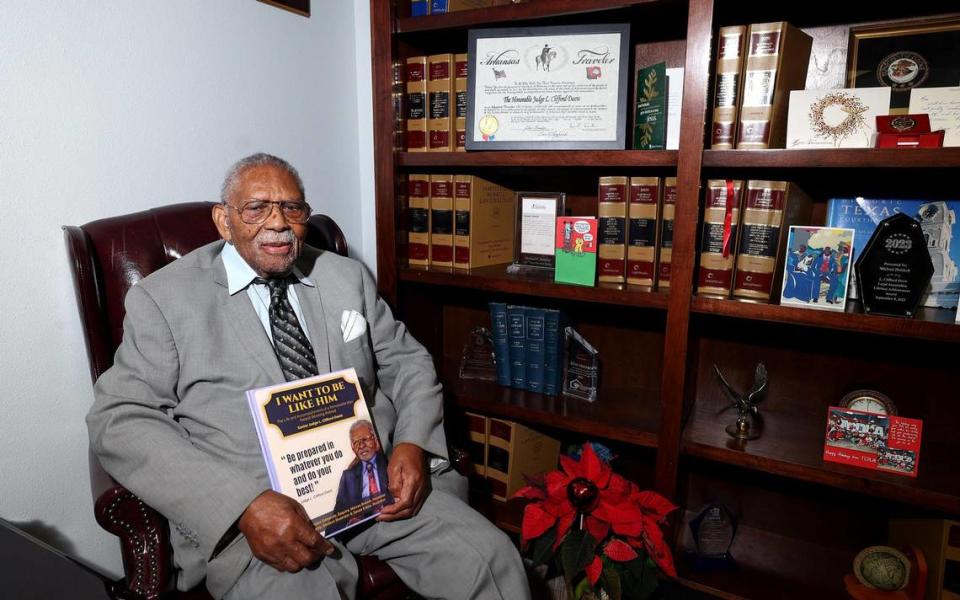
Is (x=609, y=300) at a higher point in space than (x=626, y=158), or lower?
lower

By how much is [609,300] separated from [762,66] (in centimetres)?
68

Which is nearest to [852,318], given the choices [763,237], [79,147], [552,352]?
[763,237]

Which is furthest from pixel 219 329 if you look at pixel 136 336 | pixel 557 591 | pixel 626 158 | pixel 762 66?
pixel 762 66

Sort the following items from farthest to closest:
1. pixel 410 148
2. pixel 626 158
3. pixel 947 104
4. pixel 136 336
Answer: pixel 410 148, pixel 626 158, pixel 947 104, pixel 136 336

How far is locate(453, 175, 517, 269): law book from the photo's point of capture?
189 cm

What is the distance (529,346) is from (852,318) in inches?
35.1

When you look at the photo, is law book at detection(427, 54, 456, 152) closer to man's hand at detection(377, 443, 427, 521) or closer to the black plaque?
man's hand at detection(377, 443, 427, 521)

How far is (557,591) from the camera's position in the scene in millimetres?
1772

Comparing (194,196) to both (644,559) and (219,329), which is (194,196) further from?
(644,559)

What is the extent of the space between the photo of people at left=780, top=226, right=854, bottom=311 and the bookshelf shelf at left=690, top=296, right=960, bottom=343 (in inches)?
1.4

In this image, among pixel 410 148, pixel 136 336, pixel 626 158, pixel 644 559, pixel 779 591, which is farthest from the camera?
pixel 410 148

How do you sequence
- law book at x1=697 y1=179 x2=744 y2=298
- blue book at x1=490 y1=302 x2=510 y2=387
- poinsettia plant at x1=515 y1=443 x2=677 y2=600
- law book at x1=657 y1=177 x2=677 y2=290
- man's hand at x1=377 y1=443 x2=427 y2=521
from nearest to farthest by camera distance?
man's hand at x1=377 y1=443 x2=427 y2=521 → poinsettia plant at x1=515 y1=443 x2=677 y2=600 → law book at x1=697 y1=179 x2=744 y2=298 → law book at x1=657 y1=177 x2=677 y2=290 → blue book at x1=490 y1=302 x2=510 y2=387

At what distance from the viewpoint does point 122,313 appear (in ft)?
4.44

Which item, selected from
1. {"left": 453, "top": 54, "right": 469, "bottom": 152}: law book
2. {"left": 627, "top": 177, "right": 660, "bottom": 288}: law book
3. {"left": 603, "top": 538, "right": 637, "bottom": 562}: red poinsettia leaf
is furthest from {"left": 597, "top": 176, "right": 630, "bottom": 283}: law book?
{"left": 603, "top": 538, "right": 637, "bottom": 562}: red poinsettia leaf
